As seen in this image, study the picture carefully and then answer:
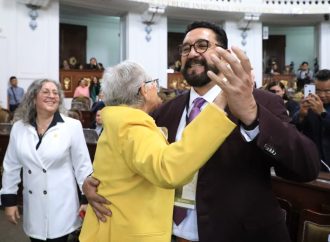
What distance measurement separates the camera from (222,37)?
5.72 feet

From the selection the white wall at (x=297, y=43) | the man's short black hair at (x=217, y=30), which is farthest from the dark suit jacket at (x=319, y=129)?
the white wall at (x=297, y=43)

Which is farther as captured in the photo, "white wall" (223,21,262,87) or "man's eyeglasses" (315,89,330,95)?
"white wall" (223,21,262,87)

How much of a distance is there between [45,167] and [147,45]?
37.3ft

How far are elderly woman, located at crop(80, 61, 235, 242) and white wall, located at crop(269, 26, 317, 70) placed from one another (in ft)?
64.5

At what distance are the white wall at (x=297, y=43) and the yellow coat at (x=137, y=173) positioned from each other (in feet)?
64.9

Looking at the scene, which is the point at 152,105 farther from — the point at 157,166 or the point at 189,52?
the point at 157,166

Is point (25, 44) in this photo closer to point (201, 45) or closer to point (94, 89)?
point (94, 89)

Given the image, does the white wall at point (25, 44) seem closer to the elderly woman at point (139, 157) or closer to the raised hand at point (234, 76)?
the elderly woman at point (139, 157)

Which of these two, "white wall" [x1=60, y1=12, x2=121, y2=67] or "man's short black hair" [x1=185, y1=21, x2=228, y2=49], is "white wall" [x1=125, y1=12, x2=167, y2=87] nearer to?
"white wall" [x1=60, y1=12, x2=121, y2=67]

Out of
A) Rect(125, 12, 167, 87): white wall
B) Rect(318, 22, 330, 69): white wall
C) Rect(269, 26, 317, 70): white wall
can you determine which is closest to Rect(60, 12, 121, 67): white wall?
Rect(125, 12, 167, 87): white wall

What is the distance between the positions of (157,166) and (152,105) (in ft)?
1.57

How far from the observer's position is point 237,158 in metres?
1.49

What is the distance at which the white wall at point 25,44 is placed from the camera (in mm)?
10977

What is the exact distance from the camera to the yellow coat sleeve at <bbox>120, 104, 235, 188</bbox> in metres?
1.20
